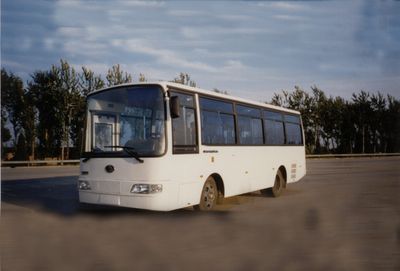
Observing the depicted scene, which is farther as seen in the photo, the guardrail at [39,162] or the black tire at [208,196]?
the guardrail at [39,162]

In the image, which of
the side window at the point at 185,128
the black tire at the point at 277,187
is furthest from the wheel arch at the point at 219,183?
the black tire at the point at 277,187

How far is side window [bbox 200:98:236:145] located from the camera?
30.7 feet

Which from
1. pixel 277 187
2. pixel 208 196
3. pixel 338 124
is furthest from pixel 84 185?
pixel 338 124

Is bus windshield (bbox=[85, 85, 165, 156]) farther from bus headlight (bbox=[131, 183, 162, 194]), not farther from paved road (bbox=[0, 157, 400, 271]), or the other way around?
paved road (bbox=[0, 157, 400, 271])

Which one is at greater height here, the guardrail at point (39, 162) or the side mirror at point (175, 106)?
the side mirror at point (175, 106)

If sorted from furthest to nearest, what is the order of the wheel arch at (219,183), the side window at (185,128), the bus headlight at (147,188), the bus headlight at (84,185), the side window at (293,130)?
the side window at (293,130) → the wheel arch at (219,183) → the bus headlight at (84,185) → the side window at (185,128) → the bus headlight at (147,188)

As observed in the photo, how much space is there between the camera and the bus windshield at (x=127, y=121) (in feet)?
26.5

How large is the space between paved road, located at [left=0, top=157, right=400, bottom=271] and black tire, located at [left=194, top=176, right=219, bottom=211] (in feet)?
0.79

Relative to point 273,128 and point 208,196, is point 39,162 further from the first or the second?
point 208,196

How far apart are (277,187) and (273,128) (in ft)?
6.28

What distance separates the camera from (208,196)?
9.29 meters

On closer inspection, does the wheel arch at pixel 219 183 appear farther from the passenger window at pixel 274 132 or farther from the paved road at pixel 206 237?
the passenger window at pixel 274 132

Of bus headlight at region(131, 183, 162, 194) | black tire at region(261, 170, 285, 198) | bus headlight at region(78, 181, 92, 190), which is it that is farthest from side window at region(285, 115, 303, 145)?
bus headlight at region(78, 181, 92, 190)

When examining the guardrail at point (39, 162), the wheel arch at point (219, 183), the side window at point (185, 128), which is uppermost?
the side window at point (185, 128)
